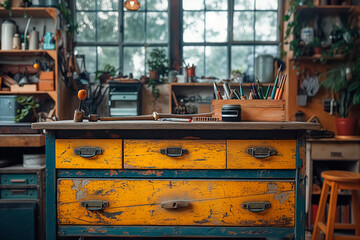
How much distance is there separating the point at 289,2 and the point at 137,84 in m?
2.18

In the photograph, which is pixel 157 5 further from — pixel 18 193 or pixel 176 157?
pixel 176 157

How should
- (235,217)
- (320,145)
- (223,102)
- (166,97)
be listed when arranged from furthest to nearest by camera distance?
1. (166,97)
2. (320,145)
3. (223,102)
4. (235,217)

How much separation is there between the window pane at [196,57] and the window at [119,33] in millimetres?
314

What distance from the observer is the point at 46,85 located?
11.9 ft

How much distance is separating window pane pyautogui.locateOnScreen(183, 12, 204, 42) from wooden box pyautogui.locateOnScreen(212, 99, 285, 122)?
9.77 ft

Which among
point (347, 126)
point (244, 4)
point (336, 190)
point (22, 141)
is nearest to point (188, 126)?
point (336, 190)

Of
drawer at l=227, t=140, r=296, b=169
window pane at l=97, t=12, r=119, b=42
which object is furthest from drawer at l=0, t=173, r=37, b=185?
window pane at l=97, t=12, r=119, b=42

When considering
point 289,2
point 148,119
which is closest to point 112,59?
point 289,2

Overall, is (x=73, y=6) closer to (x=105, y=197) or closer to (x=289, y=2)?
(x=289, y=2)

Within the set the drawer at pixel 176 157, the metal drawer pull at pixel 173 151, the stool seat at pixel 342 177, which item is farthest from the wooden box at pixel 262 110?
the stool seat at pixel 342 177

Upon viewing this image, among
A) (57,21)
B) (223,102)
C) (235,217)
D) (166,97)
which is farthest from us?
(166,97)

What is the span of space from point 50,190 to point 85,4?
11.9 feet

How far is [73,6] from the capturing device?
171 inches

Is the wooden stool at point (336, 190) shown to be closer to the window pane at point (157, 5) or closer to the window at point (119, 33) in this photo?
the window at point (119, 33)
